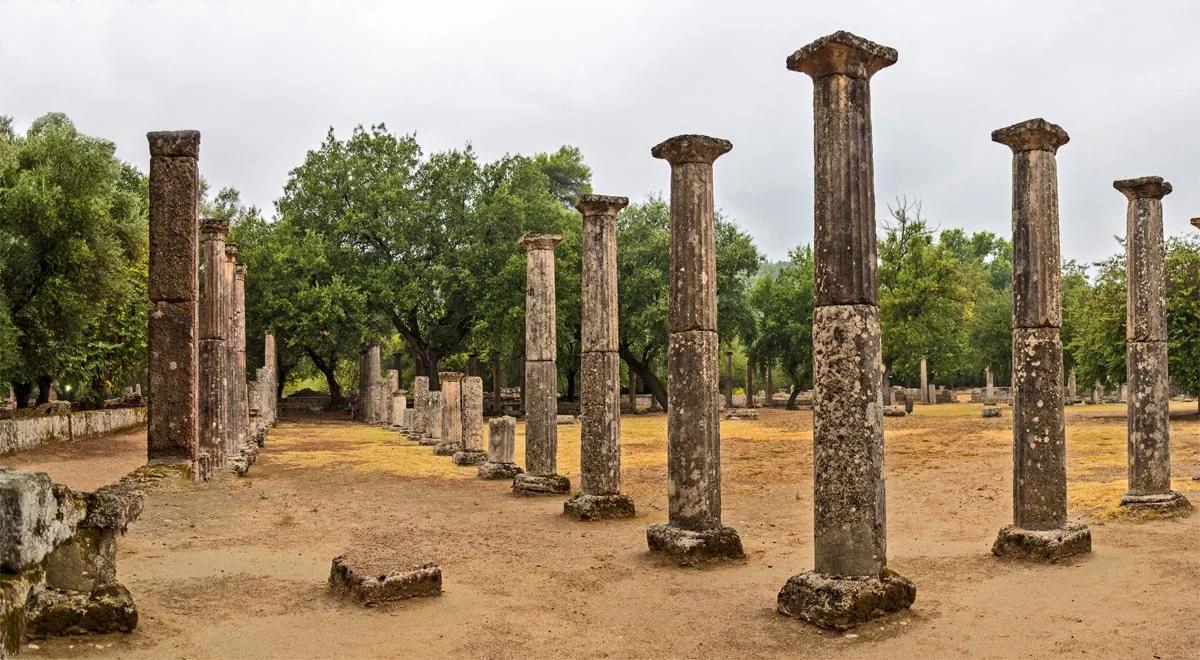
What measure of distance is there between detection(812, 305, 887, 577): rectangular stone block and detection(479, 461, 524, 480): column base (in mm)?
11032

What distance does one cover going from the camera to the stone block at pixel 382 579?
788 centimetres

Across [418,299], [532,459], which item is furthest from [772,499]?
[418,299]

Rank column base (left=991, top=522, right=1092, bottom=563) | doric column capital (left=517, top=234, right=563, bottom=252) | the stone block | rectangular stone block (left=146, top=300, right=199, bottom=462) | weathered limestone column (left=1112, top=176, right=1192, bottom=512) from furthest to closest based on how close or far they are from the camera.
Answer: doric column capital (left=517, top=234, right=563, bottom=252), weathered limestone column (left=1112, top=176, right=1192, bottom=512), rectangular stone block (left=146, top=300, right=199, bottom=462), column base (left=991, top=522, right=1092, bottom=563), the stone block

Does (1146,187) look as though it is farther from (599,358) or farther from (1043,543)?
(599,358)

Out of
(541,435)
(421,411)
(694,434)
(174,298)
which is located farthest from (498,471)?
(421,411)

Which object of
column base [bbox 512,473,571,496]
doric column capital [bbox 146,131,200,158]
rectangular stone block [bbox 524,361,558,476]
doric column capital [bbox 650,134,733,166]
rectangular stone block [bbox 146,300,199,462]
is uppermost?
doric column capital [bbox 146,131,200,158]

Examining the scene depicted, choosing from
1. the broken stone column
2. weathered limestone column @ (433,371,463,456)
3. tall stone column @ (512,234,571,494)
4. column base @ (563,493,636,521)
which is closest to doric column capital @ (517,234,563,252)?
tall stone column @ (512,234,571,494)

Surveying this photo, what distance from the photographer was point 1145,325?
40.1ft

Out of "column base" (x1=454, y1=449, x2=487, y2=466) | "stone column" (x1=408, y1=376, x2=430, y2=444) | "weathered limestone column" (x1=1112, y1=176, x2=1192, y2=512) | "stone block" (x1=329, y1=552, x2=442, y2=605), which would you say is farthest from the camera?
"stone column" (x1=408, y1=376, x2=430, y2=444)

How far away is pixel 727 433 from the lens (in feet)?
102

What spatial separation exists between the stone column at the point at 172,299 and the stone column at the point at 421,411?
640 inches

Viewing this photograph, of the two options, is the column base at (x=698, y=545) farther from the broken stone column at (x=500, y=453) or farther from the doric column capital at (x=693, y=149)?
the broken stone column at (x=500, y=453)

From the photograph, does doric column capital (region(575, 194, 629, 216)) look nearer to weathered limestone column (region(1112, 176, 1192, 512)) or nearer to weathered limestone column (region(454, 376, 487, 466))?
weathered limestone column (region(1112, 176, 1192, 512))

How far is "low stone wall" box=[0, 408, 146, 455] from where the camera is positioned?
21.5 meters
